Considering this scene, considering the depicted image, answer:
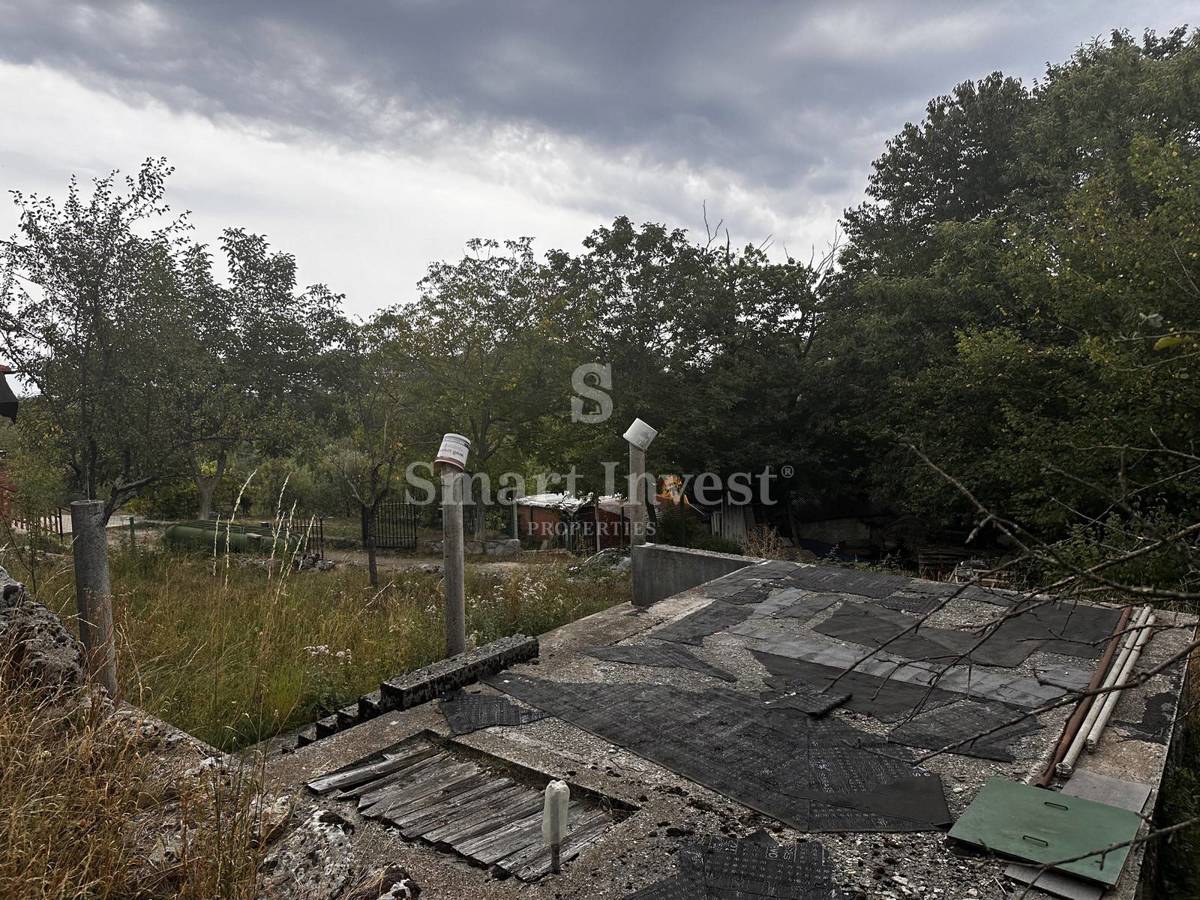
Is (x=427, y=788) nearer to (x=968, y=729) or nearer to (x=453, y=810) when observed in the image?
(x=453, y=810)

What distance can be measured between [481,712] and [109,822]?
5.52ft

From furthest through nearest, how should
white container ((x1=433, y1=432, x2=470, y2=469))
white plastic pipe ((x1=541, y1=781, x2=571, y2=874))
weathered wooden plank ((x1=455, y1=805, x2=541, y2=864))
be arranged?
1. white container ((x1=433, y1=432, x2=470, y2=469))
2. weathered wooden plank ((x1=455, y1=805, x2=541, y2=864))
3. white plastic pipe ((x1=541, y1=781, x2=571, y2=874))

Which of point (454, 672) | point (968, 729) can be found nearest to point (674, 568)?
point (454, 672)

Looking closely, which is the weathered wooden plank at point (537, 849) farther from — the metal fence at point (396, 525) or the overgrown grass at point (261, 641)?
the metal fence at point (396, 525)

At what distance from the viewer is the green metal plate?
2.16 m

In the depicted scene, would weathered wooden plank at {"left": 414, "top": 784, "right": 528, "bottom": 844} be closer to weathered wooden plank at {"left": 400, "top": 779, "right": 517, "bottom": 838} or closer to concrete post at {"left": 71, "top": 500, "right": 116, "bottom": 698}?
weathered wooden plank at {"left": 400, "top": 779, "right": 517, "bottom": 838}

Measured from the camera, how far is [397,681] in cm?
357

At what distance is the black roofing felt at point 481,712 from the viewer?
10.9 ft

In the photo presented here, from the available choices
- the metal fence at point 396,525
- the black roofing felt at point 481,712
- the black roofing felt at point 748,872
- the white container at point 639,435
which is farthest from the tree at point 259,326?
the black roofing felt at point 748,872

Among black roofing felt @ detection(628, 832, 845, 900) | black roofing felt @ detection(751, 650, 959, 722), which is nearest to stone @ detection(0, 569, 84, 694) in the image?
black roofing felt @ detection(628, 832, 845, 900)

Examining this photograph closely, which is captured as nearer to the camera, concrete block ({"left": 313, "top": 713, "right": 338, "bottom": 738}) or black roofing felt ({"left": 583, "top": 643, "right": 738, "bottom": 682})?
concrete block ({"left": 313, "top": 713, "right": 338, "bottom": 738})

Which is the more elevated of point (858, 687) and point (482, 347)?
point (482, 347)

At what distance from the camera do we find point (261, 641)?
3.97 metres

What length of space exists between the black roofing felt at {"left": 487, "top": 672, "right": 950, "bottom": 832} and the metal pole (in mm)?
526
